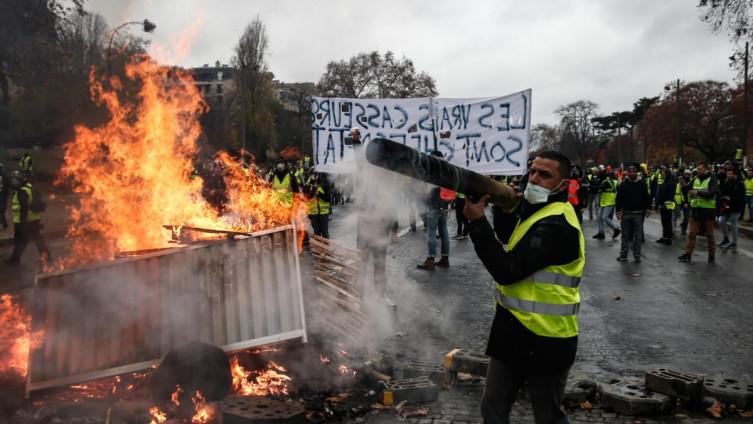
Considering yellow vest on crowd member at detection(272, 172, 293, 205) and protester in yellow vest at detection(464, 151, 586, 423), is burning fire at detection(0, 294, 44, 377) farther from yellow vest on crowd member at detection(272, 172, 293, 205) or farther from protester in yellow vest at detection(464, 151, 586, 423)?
yellow vest on crowd member at detection(272, 172, 293, 205)

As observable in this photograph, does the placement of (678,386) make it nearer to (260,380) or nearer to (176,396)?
(260,380)

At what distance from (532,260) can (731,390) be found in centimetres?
280

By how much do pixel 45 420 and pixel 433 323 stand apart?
4027 millimetres

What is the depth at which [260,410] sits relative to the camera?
387 centimetres

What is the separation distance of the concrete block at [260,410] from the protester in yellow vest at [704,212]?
1000 centimetres

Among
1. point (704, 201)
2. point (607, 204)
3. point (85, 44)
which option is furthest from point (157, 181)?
point (85, 44)

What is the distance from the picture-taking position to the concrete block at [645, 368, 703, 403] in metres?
4.29

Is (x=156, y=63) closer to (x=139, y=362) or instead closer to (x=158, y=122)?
(x=158, y=122)

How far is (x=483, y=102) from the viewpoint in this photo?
979 centimetres

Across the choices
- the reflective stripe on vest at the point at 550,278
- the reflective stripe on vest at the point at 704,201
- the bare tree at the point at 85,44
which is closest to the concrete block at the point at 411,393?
the reflective stripe on vest at the point at 550,278

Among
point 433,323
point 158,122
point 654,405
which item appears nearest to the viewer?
point 654,405

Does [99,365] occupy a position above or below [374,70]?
below

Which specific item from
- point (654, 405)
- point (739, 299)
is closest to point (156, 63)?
point (654, 405)

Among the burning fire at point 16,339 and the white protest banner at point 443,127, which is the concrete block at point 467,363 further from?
the white protest banner at point 443,127
